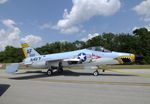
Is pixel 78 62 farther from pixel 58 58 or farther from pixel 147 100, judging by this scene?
pixel 147 100

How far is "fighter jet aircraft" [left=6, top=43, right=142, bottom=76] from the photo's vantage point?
2069cm

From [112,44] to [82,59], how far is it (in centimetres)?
6722

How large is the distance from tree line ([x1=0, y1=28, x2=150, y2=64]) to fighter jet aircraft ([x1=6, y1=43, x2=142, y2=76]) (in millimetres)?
45244

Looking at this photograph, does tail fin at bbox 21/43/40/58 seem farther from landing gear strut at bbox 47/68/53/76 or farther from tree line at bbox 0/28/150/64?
tree line at bbox 0/28/150/64

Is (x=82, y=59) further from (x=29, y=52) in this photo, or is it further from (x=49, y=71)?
(x=29, y=52)

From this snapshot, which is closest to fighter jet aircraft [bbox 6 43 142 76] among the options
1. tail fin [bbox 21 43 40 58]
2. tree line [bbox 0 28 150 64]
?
tail fin [bbox 21 43 40 58]

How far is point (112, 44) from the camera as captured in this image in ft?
289

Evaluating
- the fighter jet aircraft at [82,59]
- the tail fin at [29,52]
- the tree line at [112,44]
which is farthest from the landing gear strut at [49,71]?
the tree line at [112,44]

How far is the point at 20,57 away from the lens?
9062 centimetres

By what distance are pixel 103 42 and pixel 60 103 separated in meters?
82.1

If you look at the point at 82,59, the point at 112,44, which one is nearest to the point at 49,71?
the point at 82,59

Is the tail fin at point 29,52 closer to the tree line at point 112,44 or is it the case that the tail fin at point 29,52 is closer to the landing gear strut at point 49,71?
the landing gear strut at point 49,71

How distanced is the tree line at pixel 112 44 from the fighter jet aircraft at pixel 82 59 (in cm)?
4524

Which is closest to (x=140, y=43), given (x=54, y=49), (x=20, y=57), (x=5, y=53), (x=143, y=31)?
(x=143, y=31)
